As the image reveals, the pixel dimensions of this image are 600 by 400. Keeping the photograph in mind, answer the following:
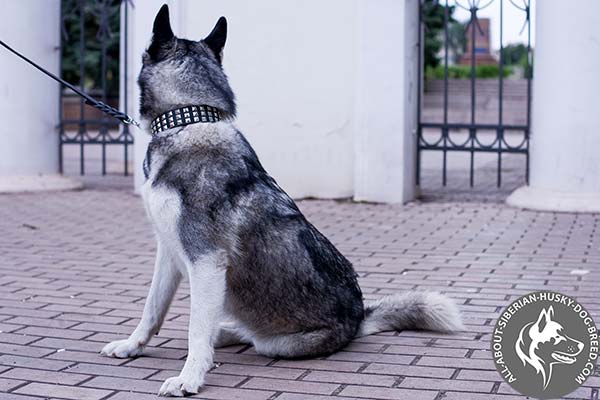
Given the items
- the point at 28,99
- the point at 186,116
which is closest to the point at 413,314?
the point at 186,116

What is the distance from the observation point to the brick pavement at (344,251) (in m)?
4.42

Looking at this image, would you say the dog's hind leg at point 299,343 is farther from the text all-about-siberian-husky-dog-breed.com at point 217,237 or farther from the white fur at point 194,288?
the white fur at point 194,288

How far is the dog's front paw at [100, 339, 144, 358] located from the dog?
5.69 ft

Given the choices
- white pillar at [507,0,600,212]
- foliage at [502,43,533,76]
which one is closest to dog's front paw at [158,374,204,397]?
white pillar at [507,0,600,212]

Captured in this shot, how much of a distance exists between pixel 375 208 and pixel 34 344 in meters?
5.47

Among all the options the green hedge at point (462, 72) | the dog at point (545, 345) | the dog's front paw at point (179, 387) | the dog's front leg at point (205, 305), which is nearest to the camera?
the dog at point (545, 345)

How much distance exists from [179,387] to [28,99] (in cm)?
779

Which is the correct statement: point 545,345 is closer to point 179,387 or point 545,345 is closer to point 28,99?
point 179,387

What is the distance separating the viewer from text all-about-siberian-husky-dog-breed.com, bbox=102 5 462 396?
174 inches

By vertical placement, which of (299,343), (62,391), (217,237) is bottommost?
(62,391)

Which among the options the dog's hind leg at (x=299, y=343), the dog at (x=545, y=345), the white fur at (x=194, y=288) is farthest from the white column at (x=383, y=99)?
the dog at (x=545, y=345)

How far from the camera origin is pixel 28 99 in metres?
11.4

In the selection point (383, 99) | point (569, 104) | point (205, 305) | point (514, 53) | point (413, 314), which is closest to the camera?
point (205, 305)
